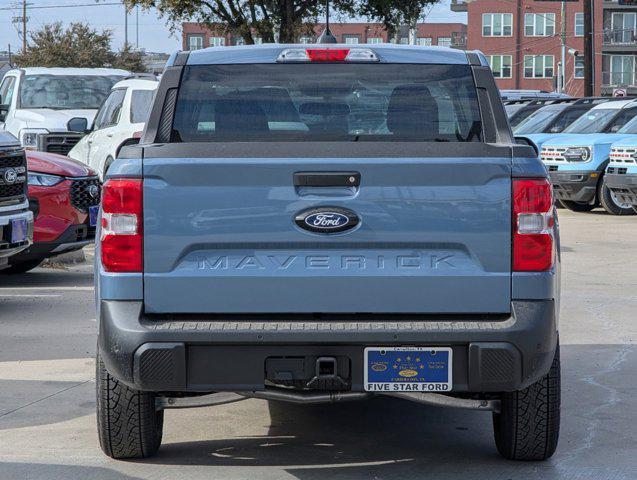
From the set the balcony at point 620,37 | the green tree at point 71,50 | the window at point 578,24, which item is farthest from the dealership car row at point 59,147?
the window at point 578,24

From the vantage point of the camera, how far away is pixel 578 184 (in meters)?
20.9

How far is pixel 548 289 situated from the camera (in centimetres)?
515

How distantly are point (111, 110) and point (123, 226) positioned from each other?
44.5ft

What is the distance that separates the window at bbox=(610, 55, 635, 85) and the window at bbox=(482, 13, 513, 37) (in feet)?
25.9

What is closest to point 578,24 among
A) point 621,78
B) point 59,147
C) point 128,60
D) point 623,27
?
point 621,78

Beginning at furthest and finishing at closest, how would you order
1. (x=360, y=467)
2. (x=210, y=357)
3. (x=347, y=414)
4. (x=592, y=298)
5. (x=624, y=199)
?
(x=624, y=199) → (x=592, y=298) → (x=347, y=414) → (x=360, y=467) → (x=210, y=357)

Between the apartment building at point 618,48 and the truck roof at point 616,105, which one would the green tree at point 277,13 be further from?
the apartment building at point 618,48

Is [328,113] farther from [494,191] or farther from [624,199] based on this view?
[624,199]

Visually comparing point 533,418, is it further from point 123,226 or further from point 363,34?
point 363,34

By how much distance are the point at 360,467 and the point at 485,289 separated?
113cm

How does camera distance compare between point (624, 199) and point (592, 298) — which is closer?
point (592, 298)

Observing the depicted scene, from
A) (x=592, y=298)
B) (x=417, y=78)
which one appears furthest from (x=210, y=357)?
(x=592, y=298)

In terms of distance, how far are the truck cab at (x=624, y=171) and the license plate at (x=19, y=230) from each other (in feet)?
36.9

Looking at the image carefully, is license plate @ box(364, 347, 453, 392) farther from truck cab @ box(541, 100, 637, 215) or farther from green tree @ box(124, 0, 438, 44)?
green tree @ box(124, 0, 438, 44)
